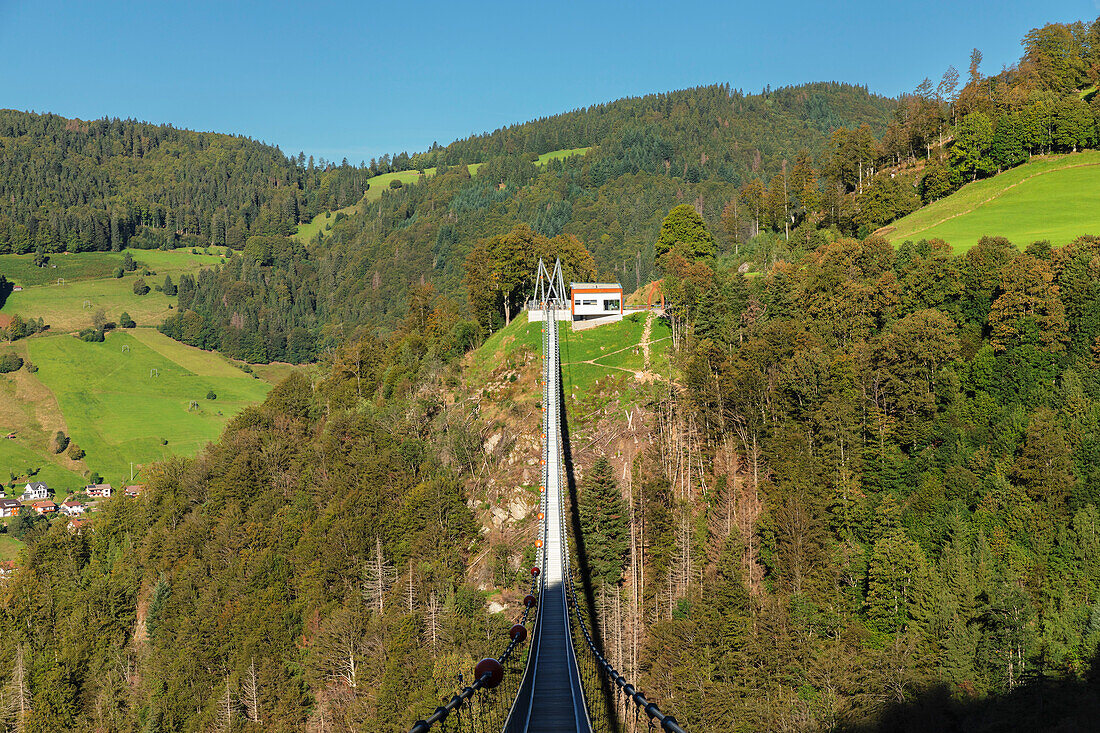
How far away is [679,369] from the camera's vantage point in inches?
2598

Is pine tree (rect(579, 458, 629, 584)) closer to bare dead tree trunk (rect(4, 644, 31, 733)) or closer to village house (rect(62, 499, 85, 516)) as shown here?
bare dead tree trunk (rect(4, 644, 31, 733))

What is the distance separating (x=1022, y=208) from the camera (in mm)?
69000

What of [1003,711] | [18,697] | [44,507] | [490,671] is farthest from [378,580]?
[44,507]

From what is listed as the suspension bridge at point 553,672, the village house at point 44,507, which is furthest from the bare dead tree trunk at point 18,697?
the village house at point 44,507

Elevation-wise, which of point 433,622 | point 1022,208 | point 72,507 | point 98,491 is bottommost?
point 72,507

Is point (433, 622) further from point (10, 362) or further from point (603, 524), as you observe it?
point (10, 362)

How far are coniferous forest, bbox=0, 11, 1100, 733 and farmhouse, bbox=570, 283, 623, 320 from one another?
7.18 m

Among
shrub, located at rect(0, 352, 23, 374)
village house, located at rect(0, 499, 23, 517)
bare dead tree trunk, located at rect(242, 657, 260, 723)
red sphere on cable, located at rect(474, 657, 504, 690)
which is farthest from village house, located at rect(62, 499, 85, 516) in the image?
red sphere on cable, located at rect(474, 657, 504, 690)

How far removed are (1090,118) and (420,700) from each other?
79318 millimetres

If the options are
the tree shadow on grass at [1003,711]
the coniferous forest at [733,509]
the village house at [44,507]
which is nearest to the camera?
the tree shadow on grass at [1003,711]

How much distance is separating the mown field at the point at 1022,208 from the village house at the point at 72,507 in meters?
120

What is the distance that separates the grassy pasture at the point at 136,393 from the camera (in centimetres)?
13800

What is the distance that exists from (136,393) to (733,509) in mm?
138461

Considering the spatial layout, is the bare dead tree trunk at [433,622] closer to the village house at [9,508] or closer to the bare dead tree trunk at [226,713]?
the bare dead tree trunk at [226,713]
